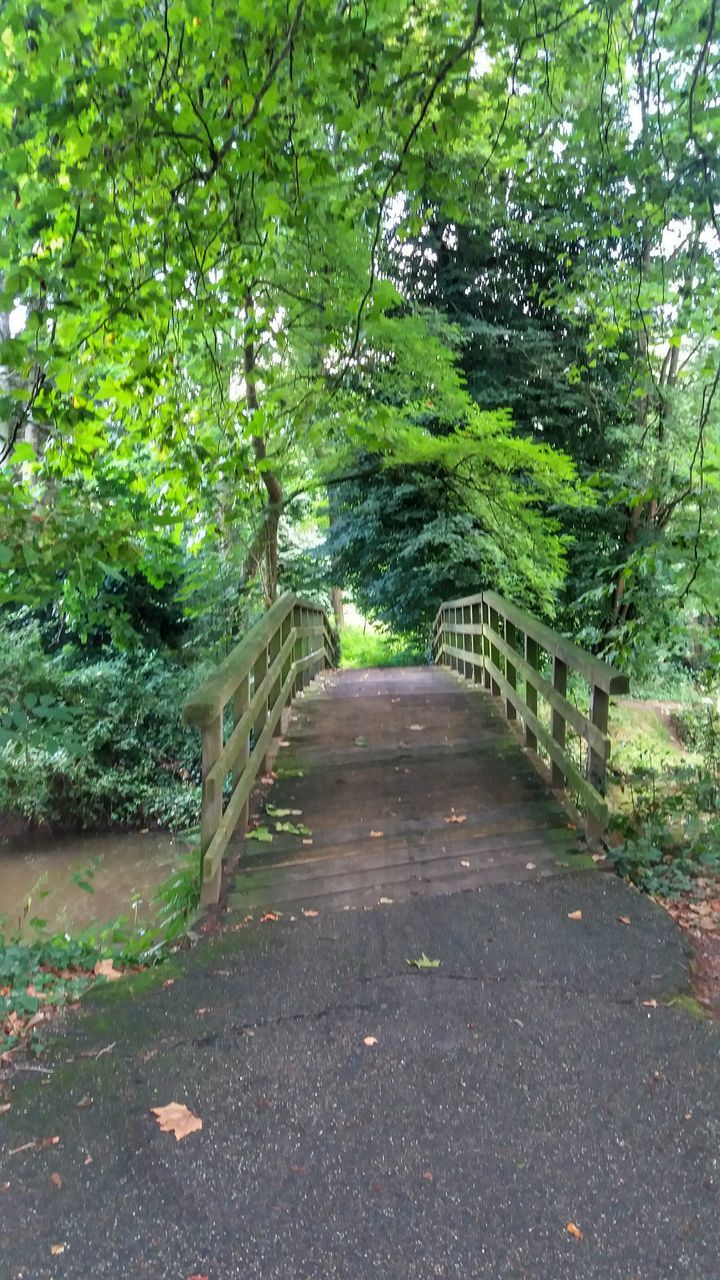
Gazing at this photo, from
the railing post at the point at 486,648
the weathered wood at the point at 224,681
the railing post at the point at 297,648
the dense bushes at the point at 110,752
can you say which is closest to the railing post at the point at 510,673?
the railing post at the point at 486,648

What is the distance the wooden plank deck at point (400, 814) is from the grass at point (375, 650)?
1072cm

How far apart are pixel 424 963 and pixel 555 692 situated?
2.38 metres

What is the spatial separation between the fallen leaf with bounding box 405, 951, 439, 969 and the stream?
5.21 metres

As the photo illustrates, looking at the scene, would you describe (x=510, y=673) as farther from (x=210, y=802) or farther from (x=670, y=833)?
(x=210, y=802)

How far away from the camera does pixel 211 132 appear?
404 cm

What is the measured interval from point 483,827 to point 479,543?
830cm

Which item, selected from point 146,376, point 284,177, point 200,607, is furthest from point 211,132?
point 200,607

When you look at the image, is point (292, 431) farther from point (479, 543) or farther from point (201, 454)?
point (479, 543)

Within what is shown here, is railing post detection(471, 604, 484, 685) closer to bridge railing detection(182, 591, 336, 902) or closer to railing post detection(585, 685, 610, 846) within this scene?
bridge railing detection(182, 591, 336, 902)

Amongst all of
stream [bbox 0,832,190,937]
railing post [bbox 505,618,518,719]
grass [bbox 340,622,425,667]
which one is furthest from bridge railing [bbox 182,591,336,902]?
grass [bbox 340,622,425,667]

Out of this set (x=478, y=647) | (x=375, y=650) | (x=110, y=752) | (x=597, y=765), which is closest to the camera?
(x=597, y=765)

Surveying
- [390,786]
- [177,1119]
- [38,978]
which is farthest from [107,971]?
[390,786]

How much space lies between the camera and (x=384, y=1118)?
7.78 feet

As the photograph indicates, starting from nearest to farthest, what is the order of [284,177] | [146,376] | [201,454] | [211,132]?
[211,132]
[284,177]
[146,376]
[201,454]
